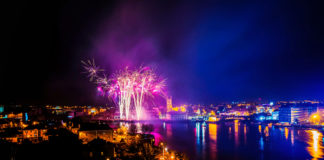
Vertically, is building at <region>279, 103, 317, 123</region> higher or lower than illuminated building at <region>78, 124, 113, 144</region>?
lower

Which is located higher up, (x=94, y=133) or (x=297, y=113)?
(x=94, y=133)

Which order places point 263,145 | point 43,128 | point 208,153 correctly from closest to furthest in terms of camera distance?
1. point 43,128
2. point 208,153
3. point 263,145

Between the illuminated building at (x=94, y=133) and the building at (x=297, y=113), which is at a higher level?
the illuminated building at (x=94, y=133)

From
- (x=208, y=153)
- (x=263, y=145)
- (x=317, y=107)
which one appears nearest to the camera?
(x=208, y=153)

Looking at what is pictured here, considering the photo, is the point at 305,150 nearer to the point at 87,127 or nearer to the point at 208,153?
the point at 208,153

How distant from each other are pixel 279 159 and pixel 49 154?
8475 millimetres

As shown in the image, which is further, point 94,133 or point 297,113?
point 297,113

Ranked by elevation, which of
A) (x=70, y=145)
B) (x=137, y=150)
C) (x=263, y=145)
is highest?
(x=70, y=145)

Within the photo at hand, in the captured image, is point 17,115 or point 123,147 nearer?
point 123,147

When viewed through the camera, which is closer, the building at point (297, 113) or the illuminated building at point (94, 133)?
the illuminated building at point (94, 133)

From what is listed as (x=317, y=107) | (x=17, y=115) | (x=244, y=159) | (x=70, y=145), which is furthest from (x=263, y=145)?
(x=317, y=107)

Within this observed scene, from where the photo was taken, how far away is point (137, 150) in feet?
23.1

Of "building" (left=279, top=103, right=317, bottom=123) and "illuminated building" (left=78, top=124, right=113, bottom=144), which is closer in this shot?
"illuminated building" (left=78, top=124, right=113, bottom=144)

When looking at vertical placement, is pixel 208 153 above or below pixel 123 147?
below
